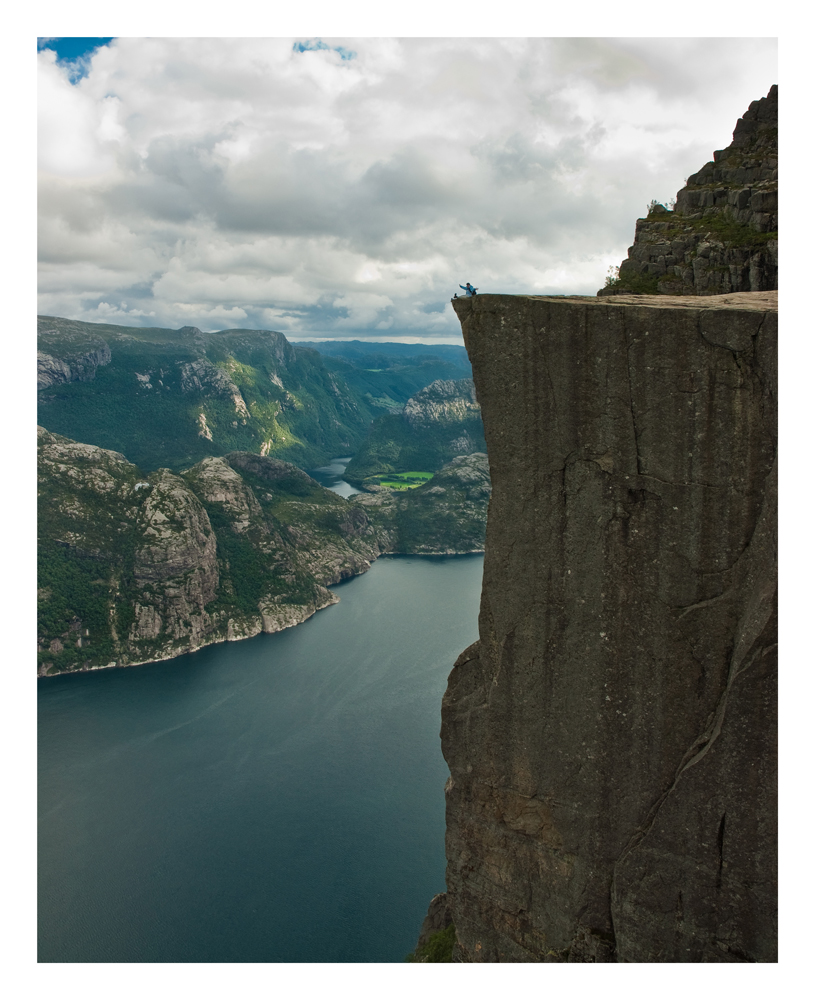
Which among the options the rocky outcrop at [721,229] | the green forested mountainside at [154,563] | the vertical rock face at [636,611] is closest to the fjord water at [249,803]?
the green forested mountainside at [154,563]

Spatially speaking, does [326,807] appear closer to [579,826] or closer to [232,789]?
[232,789]

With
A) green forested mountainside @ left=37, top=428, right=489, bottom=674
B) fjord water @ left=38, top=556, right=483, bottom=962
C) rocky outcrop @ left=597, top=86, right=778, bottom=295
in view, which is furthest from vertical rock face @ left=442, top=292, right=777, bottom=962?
green forested mountainside @ left=37, top=428, right=489, bottom=674

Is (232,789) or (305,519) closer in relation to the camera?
(232,789)

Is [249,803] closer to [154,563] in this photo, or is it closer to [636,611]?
[636,611]

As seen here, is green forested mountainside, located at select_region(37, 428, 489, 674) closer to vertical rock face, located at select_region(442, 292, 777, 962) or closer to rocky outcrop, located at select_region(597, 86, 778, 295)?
rocky outcrop, located at select_region(597, 86, 778, 295)

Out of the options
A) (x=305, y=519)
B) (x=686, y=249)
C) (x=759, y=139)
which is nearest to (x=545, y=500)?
(x=686, y=249)

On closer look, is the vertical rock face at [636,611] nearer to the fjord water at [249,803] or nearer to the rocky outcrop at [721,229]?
the rocky outcrop at [721,229]
